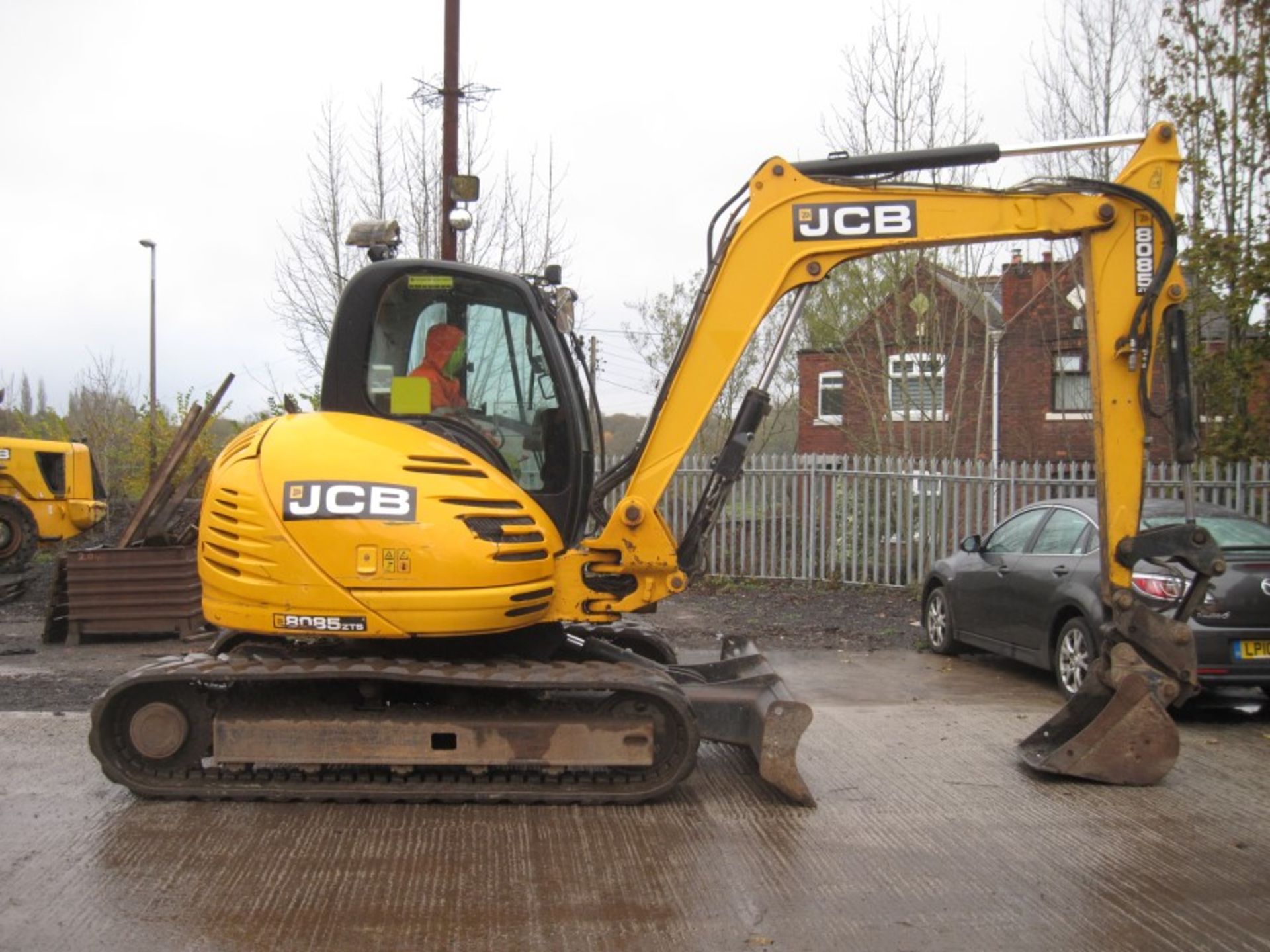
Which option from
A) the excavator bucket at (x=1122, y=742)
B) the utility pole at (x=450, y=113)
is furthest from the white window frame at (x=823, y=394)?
the excavator bucket at (x=1122, y=742)

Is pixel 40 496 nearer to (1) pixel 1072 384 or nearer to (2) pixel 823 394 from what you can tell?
(2) pixel 823 394

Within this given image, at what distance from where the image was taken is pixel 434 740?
5.61 metres

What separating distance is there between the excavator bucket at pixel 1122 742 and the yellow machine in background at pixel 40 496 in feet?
51.0

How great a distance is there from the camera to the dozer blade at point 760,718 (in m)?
5.62

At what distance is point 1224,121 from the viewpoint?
48.8 feet

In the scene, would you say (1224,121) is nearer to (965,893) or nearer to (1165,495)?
(1165,495)

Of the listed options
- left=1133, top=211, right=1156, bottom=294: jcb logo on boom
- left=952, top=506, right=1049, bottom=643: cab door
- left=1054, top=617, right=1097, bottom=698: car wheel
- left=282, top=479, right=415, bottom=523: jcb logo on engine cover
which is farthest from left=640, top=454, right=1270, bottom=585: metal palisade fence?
left=282, top=479, right=415, bottom=523: jcb logo on engine cover

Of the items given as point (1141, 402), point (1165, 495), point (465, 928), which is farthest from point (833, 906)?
point (1165, 495)

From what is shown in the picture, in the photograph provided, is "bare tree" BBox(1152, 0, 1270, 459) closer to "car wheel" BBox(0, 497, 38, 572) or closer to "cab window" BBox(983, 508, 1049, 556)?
"cab window" BBox(983, 508, 1049, 556)

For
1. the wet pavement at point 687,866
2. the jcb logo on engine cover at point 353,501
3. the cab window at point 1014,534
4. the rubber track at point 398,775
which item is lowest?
the wet pavement at point 687,866

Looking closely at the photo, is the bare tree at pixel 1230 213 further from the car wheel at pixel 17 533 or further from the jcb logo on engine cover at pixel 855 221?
the car wheel at pixel 17 533

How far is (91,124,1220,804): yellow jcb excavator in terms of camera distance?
5535mm

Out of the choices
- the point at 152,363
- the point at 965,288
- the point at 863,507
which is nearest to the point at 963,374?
the point at 965,288

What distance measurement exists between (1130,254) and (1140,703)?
2369 millimetres
